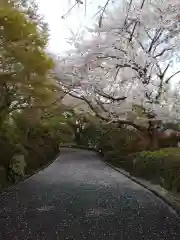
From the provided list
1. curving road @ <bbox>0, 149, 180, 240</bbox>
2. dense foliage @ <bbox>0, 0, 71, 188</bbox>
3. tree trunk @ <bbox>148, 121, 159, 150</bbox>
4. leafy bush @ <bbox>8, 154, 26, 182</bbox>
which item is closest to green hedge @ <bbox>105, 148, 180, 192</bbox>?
curving road @ <bbox>0, 149, 180, 240</bbox>

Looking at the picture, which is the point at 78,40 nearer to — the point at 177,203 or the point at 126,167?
the point at 126,167

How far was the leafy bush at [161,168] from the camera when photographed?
1173 centimetres

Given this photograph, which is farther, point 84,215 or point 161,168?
point 161,168

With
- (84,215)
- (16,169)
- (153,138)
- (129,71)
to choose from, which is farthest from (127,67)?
(84,215)

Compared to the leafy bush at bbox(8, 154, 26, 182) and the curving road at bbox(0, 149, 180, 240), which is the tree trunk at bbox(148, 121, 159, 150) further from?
the leafy bush at bbox(8, 154, 26, 182)

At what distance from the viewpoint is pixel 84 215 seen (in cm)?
862

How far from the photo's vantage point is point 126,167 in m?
21.5

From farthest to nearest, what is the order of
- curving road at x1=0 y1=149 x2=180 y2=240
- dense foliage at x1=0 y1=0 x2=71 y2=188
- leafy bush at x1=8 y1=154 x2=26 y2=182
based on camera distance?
leafy bush at x1=8 y1=154 x2=26 y2=182 < dense foliage at x1=0 y1=0 x2=71 y2=188 < curving road at x1=0 y1=149 x2=180 y2=240

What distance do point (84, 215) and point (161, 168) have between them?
569cm

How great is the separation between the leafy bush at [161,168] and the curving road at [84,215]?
730mm

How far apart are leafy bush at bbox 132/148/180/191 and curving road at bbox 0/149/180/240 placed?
2.40 ft

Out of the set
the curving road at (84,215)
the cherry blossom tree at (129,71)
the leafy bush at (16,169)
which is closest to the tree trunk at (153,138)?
the cherry blossom tree at (129,71)

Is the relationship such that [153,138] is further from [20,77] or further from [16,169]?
[20,77]

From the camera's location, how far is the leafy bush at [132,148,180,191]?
1173cm
